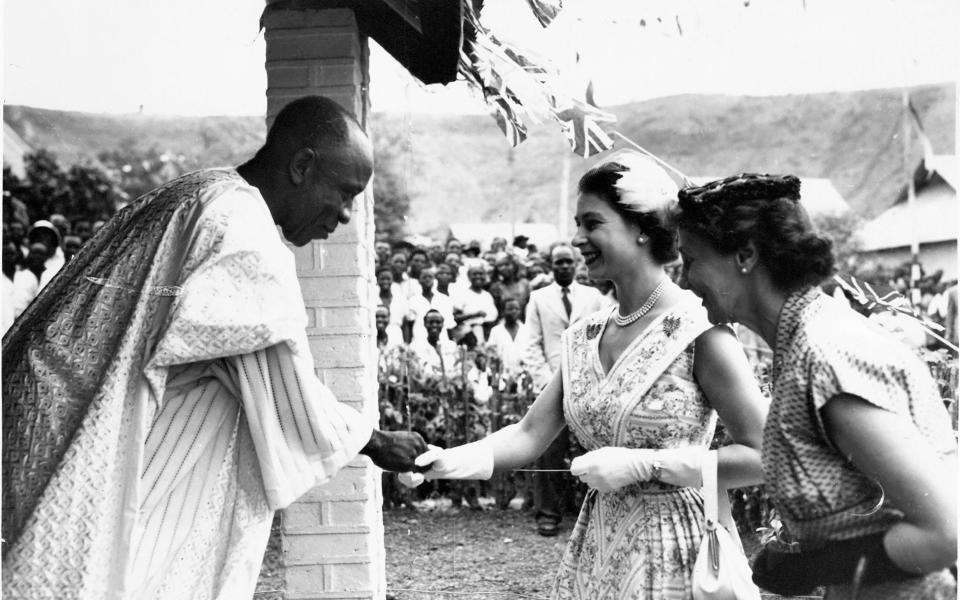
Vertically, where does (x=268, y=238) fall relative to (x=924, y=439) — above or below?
above

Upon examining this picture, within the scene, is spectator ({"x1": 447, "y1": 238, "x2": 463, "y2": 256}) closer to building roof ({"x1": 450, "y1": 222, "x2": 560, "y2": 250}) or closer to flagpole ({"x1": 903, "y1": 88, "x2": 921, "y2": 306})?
building roof ({"x1": 450, "y1": 222, "x2": 560, "y2": 250})

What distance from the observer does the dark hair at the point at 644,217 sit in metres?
3.02

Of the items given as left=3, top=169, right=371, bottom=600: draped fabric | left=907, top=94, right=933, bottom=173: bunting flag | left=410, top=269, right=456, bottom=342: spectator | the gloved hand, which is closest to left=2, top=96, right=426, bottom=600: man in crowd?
left=3, top=169, right=371, bottom=600: draped fabric

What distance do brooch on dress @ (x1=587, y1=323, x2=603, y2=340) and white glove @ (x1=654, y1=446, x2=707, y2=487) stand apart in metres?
0.46

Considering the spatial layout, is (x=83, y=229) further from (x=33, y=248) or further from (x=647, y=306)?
(x=647, y=306)

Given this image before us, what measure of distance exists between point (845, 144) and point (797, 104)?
0.32 meters

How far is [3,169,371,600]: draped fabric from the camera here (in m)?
2.61

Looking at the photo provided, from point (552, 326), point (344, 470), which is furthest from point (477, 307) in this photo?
point (344, 470)

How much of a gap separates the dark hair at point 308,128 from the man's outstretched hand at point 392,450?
0.86 meters

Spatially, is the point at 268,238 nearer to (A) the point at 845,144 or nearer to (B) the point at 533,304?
(A) the point at 845,144

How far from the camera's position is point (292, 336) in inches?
107

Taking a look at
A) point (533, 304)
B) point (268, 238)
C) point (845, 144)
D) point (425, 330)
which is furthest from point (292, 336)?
point (533, 304)

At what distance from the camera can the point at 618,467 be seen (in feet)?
9.09

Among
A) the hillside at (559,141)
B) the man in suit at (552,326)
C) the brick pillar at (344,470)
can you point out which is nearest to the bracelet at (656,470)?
the hillside at (559,141)
